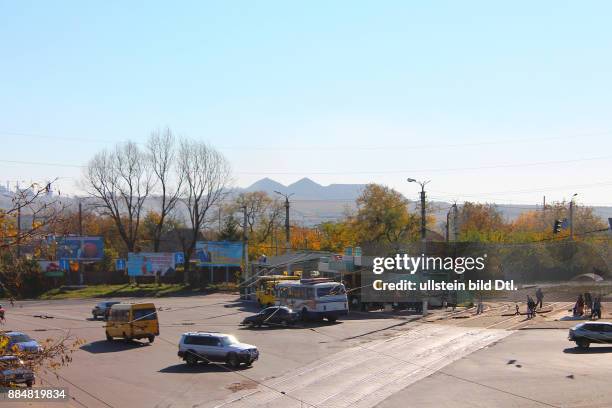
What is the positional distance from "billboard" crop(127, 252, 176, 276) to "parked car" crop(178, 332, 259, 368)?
5451cm

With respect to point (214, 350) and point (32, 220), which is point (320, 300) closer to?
point (214, 350)

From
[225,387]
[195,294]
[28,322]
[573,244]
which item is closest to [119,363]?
[225,387]

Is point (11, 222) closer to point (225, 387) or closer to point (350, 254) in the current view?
point (225, 387)

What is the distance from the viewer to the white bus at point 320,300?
42719 mm

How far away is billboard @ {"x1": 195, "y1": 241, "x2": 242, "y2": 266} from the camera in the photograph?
81.0 meters

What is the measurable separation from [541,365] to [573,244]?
5216 cm

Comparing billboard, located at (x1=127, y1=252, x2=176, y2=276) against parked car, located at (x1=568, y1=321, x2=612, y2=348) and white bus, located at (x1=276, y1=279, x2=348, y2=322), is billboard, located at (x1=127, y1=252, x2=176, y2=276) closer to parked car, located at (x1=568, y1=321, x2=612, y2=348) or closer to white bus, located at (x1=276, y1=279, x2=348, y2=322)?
white bus, located at (x1=276, y1=279, x2=348, y2=322)

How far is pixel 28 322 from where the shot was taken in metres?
46.3

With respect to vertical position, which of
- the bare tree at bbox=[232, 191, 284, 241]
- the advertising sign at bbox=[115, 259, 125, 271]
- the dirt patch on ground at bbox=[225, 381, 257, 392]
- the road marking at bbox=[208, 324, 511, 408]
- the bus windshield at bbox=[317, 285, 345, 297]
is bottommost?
the dirt patch on ground at bbox=[225, 381, 257, 392]

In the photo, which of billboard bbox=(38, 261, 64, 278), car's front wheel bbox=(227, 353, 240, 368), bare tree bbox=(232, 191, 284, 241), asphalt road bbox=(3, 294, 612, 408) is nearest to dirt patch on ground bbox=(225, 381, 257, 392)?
asphalt road bbox=(3, 294, 612, 408)

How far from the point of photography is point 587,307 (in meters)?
47.6

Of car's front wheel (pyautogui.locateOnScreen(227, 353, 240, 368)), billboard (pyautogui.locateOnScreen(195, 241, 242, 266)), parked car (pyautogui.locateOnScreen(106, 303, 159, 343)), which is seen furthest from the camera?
billboard (pyautogui.locateOnScreen(195, 241, 242, 266))

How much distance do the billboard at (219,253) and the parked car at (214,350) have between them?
2084 inches

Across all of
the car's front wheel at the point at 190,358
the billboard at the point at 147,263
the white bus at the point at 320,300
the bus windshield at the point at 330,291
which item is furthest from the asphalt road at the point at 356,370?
the billboard at the point at 147,263
